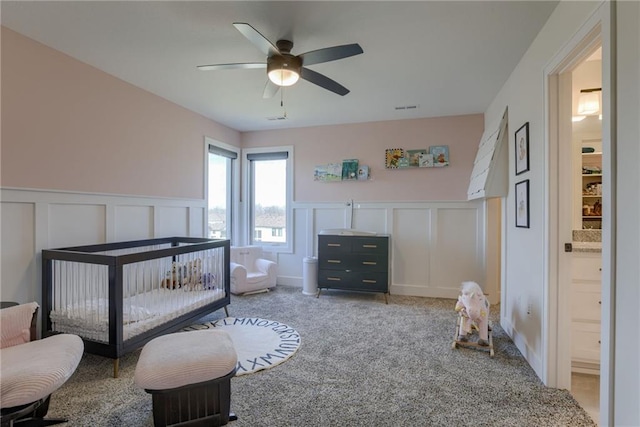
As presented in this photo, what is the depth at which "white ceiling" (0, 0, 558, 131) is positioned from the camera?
2033mm

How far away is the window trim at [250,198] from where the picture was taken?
16.5 ft

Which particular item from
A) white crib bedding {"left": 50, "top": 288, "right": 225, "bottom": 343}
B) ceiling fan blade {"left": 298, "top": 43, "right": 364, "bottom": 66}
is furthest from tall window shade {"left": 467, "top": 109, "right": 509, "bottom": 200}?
white crib bedding {"left": 50, "top": 288, "right": 225, "bottom": 343}

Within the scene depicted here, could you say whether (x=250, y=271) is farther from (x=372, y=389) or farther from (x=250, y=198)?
(x=372, y=389)

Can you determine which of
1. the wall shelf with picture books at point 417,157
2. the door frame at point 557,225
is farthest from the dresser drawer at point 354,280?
the door frame at point 557,225

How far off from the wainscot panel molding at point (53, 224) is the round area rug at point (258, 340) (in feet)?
4.22

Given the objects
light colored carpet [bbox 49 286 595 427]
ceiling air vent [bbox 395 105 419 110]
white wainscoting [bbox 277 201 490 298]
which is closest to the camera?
light colored carpet [bbox 49 286 595 427]

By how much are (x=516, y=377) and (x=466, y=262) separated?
216 centimetres

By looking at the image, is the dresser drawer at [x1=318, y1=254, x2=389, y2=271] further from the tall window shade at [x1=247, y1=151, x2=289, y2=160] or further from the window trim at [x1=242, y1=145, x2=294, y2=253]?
the tall window shade at [x1=247, y1=151, x2=289, y2=160]

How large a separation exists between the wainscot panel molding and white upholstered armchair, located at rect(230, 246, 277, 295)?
44.7 inches

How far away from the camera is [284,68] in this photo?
223 centimetres

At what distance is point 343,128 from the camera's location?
187 inches

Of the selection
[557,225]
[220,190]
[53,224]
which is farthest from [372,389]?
[220,190]

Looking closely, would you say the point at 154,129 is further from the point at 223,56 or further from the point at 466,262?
the point at 466,262

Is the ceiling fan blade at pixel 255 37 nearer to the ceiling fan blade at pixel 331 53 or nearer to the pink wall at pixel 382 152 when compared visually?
the ceiling fan blade at pixel 331 53
